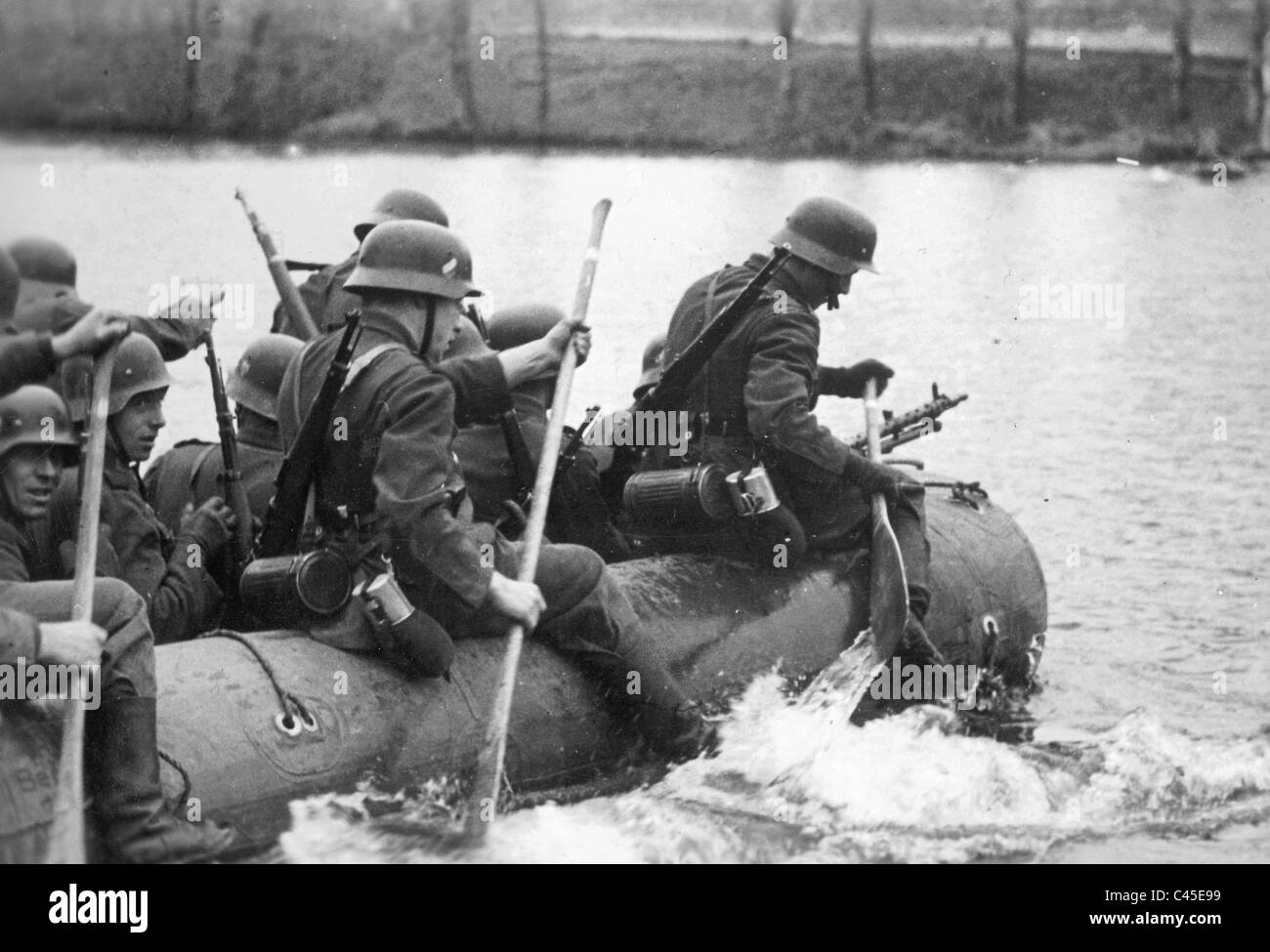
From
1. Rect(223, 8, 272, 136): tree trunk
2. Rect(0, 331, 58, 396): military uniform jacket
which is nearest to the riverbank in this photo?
Rect(223, 8, 272, 136): tree trunk

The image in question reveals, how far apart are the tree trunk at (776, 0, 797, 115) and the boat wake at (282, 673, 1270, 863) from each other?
95.9 ft

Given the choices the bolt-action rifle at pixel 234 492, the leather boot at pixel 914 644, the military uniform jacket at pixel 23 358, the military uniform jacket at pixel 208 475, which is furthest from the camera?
the leather boot at pixel 914 644

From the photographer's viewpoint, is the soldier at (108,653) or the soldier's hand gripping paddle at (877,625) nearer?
the soldier at (108,653)

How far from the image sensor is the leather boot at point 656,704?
895cm

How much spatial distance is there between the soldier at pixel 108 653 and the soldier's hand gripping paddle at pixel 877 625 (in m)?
3.88

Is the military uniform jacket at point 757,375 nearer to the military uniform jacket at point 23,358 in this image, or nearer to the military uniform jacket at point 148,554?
the military uniform jacket at point 148,554

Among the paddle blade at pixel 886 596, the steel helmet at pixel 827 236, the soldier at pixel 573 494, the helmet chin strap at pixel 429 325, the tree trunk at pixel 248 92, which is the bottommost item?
the paddle blade at pixel 886 596

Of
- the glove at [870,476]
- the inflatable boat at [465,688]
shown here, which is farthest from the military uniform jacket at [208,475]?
the glove at [870,476]

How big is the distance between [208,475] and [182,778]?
2.57m

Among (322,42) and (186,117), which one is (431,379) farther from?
(322,42)

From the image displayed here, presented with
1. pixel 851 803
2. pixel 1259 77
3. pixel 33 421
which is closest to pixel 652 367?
pixel 851 803

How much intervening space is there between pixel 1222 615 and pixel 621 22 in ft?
A: 80.7

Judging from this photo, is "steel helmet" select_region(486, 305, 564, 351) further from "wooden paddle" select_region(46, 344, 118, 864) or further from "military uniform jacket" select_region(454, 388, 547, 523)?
"wooden paddle" select_region(46, 344, 118, 864)
